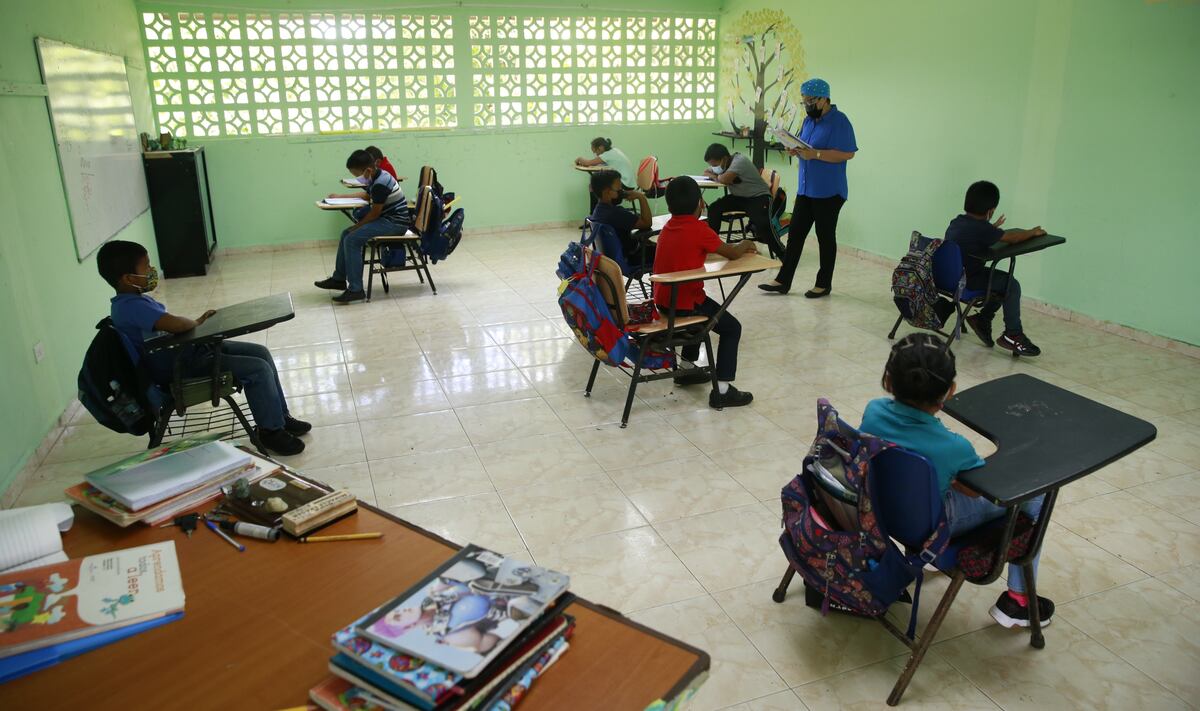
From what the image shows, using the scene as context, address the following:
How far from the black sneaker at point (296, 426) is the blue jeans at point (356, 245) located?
2395mm

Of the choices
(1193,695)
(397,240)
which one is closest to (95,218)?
(397,240)

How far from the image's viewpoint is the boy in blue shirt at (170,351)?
2.94m

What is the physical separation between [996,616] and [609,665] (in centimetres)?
151

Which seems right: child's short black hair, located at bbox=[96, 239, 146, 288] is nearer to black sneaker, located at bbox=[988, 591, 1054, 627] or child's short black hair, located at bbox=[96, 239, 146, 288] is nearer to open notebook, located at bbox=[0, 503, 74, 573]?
open notebook, located at bbox=[0, 503, 74, 573]

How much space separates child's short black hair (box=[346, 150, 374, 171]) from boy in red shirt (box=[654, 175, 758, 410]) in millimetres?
3113

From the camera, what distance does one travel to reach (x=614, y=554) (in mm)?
2682

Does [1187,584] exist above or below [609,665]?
below

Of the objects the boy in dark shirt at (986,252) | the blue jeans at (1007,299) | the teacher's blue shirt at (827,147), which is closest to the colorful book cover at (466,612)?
the boy in dark shirt at (986,252)

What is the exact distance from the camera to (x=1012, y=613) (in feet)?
7.46

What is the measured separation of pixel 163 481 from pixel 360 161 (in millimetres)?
4636

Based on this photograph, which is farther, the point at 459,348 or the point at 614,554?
the point at 459,348

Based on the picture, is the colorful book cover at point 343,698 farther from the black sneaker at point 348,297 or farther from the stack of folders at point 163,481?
the black sneaker at point 348,297

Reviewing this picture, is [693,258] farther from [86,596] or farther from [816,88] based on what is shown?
[86,596]

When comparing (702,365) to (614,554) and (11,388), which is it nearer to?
(614,554)
